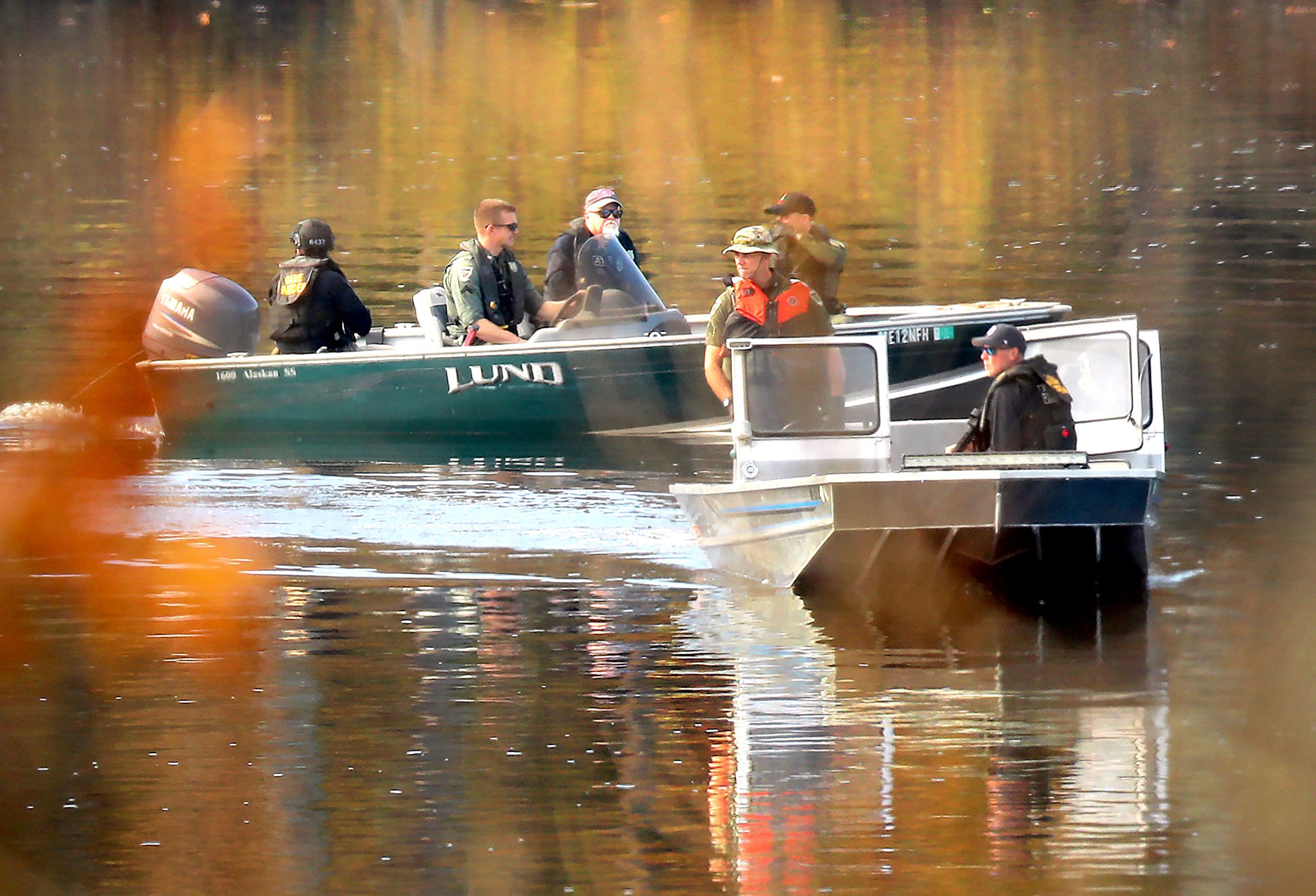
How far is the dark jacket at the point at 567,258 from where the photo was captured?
1622 centimetres

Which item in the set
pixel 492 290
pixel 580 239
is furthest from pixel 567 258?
pixel 492 290

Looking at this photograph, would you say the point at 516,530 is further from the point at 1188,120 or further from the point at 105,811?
the point at 1188,120

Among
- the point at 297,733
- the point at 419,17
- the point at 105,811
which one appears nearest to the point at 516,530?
the point at 297,733

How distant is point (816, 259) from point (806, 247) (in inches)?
5.2

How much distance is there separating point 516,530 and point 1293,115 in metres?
38.2

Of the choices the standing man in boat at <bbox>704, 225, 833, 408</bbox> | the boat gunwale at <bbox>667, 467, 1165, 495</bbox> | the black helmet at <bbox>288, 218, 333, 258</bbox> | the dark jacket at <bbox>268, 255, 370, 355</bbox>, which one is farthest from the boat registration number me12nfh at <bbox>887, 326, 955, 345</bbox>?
the boat gunwale at <bbox>667, 467, 1165, 495</bbox>

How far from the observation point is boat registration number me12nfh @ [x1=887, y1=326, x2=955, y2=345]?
16484mm

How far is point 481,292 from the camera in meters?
16.1

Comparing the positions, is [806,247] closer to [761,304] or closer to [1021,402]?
[761,304]

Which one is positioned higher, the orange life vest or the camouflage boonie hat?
the camouflage boonie hat

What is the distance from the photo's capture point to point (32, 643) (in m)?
10.3

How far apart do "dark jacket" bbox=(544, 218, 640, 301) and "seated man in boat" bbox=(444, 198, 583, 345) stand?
4.4 inches

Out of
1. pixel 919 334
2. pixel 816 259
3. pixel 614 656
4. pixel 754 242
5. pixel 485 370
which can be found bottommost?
pixel 614 656

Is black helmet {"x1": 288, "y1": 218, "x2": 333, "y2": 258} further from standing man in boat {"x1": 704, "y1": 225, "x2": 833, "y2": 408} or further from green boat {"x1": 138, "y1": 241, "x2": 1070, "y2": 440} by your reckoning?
standing man in boat {"x1": 704, "y1": 225, "x2": 833, "y2": 408}
